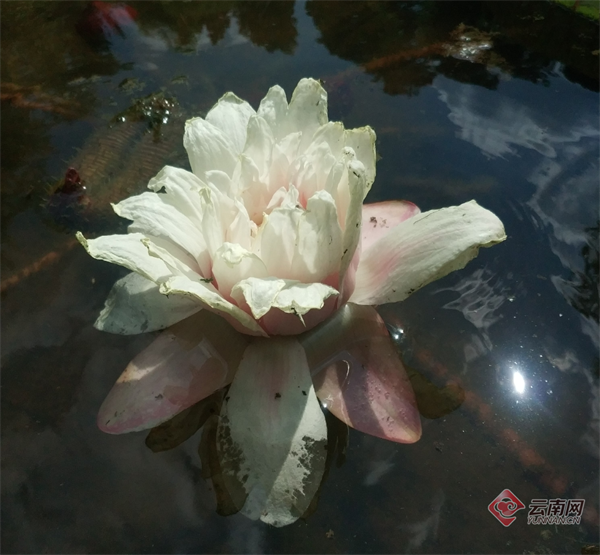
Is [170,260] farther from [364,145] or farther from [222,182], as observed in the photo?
[364,145]

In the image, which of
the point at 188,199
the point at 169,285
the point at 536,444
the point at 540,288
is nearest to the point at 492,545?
the point at 536,444

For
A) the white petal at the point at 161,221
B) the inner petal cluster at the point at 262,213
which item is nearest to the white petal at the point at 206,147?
the inner petal cluster at the point at 262,213

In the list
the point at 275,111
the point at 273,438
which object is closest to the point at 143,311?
the point at 273,438

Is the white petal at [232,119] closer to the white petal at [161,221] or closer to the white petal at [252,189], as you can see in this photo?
the white petal at [252,189]

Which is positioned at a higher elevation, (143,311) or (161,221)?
(161,221)

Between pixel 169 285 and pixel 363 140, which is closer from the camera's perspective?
pixel 169 285

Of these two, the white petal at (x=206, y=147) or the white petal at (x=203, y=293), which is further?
the white petal at (x=206, y=147)

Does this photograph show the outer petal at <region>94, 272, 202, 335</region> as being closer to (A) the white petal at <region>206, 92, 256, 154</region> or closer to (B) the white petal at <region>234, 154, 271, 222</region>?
(B) the white petal at <region>234, 154, 271, 222</region>

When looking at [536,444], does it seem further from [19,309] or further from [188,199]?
[19,309]
